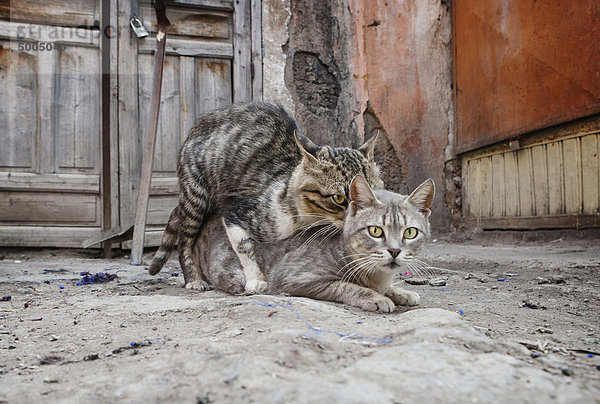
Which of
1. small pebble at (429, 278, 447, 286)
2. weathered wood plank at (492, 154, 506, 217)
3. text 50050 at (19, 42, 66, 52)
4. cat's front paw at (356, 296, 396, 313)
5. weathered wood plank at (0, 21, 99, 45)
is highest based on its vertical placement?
weathered wood plank at (0, 21, 99, 45)

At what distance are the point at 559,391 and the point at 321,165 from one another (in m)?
2.07

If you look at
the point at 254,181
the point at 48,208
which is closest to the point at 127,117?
the point at 48,208

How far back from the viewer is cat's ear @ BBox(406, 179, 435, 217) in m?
2.82

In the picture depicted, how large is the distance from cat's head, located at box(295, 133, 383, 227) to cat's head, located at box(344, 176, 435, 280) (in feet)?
0.61

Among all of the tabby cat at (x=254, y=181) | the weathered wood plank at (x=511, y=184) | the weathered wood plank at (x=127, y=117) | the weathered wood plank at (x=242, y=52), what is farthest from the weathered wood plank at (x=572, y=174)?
the weathered wood plank at (x=127, y=117)

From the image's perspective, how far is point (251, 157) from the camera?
3615mm

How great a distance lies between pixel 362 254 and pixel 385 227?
0.65ft

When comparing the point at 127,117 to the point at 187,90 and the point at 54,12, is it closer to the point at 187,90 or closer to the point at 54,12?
the point at 187,90

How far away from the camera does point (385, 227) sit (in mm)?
2648

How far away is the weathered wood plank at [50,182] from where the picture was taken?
5.75 m

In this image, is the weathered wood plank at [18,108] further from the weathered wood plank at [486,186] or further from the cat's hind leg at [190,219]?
the weathered wood plank at [486,186]

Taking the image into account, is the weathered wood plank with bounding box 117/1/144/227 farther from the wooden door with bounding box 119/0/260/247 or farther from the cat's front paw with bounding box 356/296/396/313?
the cat's front paw with bounding box 356/296/396/313

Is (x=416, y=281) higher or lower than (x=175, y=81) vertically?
lower

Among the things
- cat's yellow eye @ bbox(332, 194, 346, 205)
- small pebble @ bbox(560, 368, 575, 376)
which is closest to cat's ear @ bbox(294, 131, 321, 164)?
cat's yellow eye @ bbox(332, 194, 346, 205)
